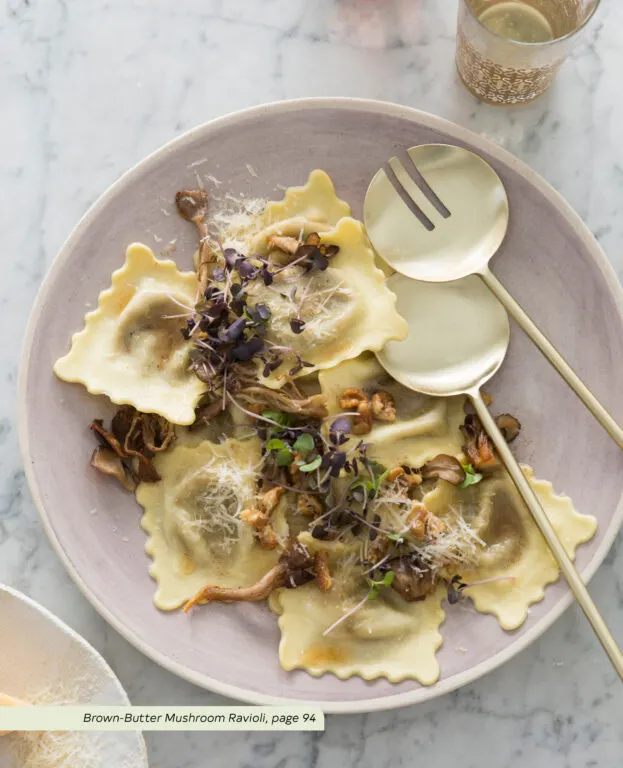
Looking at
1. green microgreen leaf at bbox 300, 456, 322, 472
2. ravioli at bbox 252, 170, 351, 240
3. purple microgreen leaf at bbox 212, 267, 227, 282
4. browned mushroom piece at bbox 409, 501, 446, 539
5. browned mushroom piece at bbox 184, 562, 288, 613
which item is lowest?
browned mushroom piece at bbox 184, 562, 288, 613

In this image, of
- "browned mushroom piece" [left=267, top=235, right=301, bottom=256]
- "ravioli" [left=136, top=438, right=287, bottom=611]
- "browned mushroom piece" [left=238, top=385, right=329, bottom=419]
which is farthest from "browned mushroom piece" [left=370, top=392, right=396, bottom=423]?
"browned mushroom piece" [left=267, top=235, right=301, bottom=256]

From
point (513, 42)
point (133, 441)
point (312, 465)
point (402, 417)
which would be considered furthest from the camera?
point (402, 417)

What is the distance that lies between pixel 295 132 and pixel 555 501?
7.15ft

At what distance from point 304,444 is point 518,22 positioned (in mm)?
2320

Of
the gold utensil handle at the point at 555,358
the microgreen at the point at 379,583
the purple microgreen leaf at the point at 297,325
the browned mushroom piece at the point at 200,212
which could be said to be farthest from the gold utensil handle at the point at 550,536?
the browned mushroom piece at the point at 200,212

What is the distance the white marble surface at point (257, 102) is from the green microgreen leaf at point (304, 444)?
1.39 m

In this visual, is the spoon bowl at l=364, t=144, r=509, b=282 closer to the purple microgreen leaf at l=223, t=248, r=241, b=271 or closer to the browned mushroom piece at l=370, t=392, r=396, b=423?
the browned mushroom piece at l=370, t=392, r=396, b=423

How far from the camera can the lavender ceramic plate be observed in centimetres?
389

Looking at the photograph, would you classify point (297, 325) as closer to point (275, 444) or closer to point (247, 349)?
point (247, 349)

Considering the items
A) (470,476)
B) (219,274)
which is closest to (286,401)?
(219,274)

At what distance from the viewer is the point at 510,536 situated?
402 cm

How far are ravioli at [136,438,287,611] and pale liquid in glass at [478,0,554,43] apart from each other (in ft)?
7.72

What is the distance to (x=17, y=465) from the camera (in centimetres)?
435

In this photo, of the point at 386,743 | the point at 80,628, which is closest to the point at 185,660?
the point at 80,628
